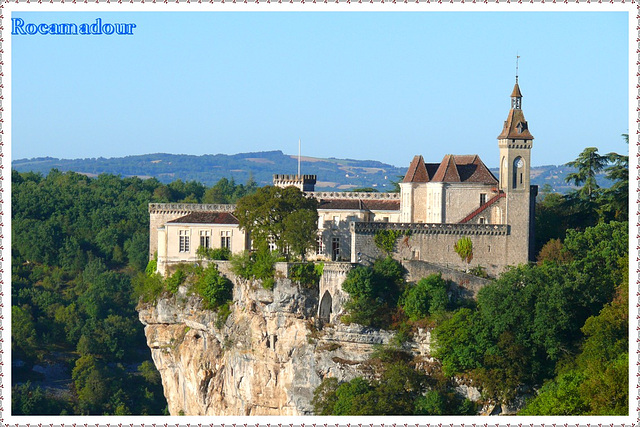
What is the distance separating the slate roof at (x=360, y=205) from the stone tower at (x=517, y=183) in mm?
6541

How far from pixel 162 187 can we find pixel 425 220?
7033 cm

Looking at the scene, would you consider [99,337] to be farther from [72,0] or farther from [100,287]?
[72,0]

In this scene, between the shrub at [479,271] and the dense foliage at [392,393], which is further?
the shrub at [479,271]

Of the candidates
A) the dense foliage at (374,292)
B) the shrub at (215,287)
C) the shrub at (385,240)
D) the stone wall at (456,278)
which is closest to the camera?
the dense foliage at (374,292)

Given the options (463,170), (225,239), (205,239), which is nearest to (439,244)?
(463,170)

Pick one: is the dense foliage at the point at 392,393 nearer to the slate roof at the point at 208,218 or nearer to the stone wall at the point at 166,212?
the slate roof at the point at 208,218

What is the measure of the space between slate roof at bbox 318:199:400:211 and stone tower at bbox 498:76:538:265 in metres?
6.54

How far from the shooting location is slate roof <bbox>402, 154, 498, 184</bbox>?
65.5m

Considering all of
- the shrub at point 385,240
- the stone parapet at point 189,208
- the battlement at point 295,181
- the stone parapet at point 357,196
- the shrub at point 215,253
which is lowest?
the shrub at point 215,253

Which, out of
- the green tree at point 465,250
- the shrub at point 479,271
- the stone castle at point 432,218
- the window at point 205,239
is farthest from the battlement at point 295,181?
the shrub at point 479,271

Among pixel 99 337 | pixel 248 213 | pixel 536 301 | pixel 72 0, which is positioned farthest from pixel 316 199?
pixel 99 337

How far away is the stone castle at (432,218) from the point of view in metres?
62.8

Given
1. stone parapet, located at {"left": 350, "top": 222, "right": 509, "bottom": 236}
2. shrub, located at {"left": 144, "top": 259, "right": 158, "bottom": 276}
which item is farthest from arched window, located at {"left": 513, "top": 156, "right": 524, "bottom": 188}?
shrub, located at {"left": 144, "top": 259, "right": 158, "bottom": 276}

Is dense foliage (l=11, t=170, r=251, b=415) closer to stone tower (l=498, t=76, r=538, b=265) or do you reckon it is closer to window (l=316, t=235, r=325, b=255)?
window (l=316, t=235, r=325, b=255)
